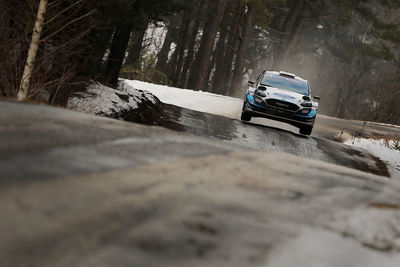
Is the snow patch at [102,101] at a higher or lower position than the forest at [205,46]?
lower

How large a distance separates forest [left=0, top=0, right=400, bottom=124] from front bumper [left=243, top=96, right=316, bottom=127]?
3.54 metres

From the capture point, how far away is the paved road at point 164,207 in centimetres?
181

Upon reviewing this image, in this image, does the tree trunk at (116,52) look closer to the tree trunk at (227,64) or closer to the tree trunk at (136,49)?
the tree trunk at (136,49)

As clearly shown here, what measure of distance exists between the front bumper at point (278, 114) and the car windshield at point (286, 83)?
91cm

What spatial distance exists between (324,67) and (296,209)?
5188 cm

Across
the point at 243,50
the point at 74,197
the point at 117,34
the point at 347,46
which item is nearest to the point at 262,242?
the point at 74,197

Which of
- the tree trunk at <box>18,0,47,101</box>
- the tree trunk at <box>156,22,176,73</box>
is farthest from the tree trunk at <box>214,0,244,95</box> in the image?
the tree trunk at <box>18,0,47,101</box>

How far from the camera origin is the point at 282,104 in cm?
1245

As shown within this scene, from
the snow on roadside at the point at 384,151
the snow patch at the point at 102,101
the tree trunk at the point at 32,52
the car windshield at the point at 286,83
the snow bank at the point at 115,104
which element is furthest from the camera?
the car windshield at the point at 286,83

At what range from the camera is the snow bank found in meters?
9.33

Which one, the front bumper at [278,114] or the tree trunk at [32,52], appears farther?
the front bumper at [278,114]

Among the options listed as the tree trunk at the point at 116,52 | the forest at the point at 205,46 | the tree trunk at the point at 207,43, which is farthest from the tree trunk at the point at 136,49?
the tree trunk at the point at 207,43

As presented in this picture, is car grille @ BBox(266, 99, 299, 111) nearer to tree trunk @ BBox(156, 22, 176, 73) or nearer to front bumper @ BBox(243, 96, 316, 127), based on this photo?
front bumper @ BBox(243, 96, 316, 127)

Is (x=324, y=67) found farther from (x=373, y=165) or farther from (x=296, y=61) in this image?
(x=373, y=165)
